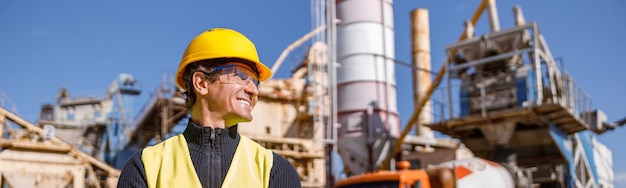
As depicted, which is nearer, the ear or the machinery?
the ear

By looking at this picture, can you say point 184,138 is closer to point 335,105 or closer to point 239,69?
point 239,69

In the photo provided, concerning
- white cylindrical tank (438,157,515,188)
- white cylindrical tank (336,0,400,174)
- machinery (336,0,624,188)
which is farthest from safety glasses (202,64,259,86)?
white cylindrical tank (336,0,400,174)

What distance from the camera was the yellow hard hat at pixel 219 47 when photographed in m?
3.07

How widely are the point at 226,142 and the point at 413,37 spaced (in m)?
28.9

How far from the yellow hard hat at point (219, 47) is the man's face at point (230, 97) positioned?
7 cm

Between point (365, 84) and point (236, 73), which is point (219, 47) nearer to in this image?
point (236, 73)

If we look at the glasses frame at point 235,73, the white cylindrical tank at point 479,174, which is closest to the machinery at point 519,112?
the white cylindrical tank at point 479,174

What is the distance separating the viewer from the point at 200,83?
3109 millimetres

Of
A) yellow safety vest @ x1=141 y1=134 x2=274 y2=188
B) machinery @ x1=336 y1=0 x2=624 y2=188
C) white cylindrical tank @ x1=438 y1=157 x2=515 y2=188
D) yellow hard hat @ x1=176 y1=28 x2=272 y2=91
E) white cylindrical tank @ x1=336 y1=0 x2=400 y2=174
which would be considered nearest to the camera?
yellow safety vest @ x1=141 y1=134 x2=274 y2=188

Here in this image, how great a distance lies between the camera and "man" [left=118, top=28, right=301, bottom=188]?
2973mm

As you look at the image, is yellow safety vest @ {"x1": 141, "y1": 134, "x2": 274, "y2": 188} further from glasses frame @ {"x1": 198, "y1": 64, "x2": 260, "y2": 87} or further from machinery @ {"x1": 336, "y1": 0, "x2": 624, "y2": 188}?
machinery @ {"x1": 336, "y1": 0, "x2": 624, "y2": 188}

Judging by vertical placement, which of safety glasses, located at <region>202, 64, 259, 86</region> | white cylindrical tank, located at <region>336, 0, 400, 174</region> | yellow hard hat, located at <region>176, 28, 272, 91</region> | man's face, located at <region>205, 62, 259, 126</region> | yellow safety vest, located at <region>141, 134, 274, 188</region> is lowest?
yellow safety vest, located at <region>141, 134, 274, 188</region>

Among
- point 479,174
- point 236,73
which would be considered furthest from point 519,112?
point 236,73

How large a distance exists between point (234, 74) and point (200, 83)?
15cm
